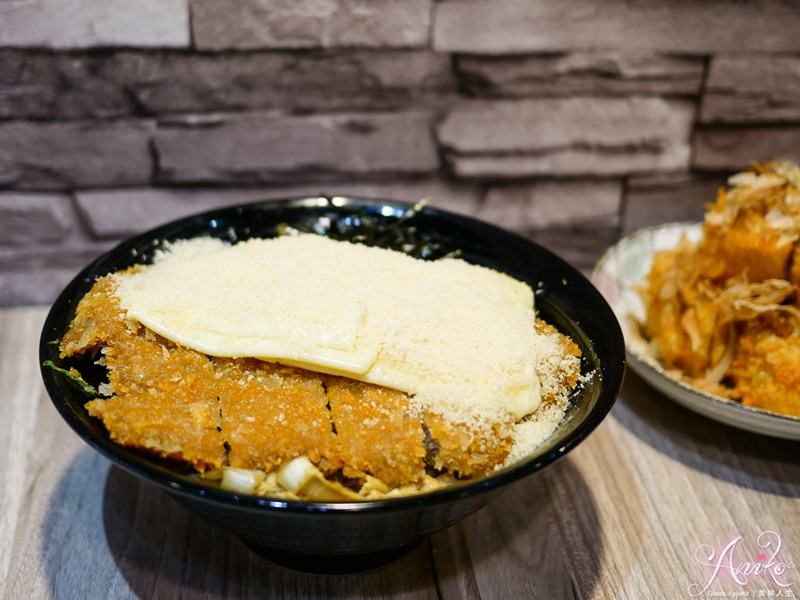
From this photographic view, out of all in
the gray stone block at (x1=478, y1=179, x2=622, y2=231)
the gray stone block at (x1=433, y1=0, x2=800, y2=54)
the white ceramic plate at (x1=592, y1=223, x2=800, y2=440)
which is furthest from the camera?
the gray stone block at (x1=478, y1=179, x2=622, y2=231)

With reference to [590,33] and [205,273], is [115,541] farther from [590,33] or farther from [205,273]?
[590,33]

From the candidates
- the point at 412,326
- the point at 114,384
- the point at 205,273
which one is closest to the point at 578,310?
the point at 412,326

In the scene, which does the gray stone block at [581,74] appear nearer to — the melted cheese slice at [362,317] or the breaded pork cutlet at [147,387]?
the melted cheese slice at [362,317]

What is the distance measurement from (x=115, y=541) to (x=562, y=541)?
68cm

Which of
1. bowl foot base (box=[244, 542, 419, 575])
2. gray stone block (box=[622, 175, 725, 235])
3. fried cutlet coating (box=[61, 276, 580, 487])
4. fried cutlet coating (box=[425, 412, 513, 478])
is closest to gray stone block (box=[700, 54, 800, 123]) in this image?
gray stone block (box=[622, 175, 725, 235])

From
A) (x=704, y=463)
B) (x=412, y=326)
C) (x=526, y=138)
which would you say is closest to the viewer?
(x=412, y=326)

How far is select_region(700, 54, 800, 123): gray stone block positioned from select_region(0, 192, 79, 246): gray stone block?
4.82 feet

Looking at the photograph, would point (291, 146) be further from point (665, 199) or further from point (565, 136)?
point (665, 199)

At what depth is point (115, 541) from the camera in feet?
3.49

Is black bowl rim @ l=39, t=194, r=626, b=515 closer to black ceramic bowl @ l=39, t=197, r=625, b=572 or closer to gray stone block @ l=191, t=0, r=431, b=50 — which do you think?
black ceramic bowl @ l=39, t=197, r=625, b=572

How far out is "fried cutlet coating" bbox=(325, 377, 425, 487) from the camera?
870 mm

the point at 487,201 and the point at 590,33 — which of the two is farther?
the point at 487,201

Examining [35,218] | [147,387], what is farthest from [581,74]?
[35,218]

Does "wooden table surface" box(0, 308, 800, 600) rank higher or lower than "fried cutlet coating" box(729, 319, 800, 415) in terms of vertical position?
lower
